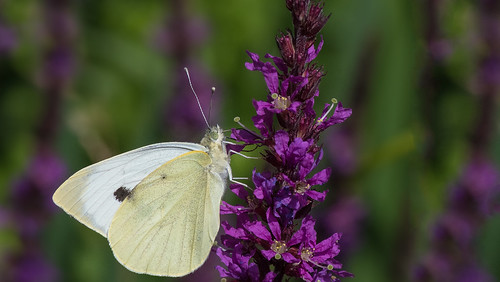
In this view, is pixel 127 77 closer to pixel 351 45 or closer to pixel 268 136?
pixel 351 45

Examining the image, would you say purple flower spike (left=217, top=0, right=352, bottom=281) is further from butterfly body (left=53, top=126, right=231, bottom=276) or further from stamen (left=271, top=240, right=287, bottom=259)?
butterfly body (left=53, top=126, right=231, bottom=276)

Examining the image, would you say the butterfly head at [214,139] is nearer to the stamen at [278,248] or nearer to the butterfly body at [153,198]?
the butterfly body at [153,198]

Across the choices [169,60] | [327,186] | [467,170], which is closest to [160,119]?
[169,60]

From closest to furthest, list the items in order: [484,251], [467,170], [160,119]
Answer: [484,251] < [467,170] < [160,119]

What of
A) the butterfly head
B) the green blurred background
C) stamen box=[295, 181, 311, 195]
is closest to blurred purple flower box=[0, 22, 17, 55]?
the green blurred background

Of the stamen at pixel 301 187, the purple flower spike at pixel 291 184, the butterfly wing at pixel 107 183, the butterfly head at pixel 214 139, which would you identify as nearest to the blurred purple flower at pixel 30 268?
the butterfly wing at pixel 107 183

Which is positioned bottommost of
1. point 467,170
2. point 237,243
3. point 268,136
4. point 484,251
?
point 484,251

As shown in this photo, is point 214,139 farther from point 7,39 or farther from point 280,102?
point 7,39
